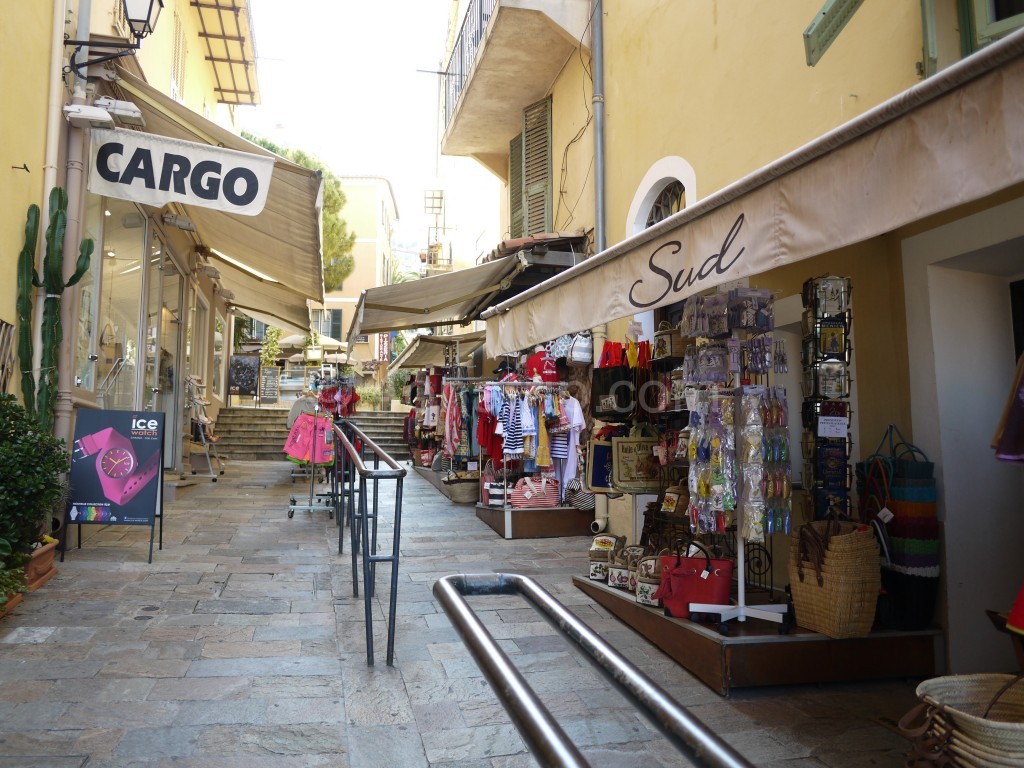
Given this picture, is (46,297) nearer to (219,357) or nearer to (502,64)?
(502,64)

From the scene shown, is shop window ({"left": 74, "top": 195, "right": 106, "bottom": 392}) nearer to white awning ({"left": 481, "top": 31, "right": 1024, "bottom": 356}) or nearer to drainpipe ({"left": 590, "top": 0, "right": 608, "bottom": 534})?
drainpipe ({"left": 590, "top": 0, "right": 608, "bottom": 534})

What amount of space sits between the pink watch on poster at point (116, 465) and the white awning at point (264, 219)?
2.83 m

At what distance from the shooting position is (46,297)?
243 inches

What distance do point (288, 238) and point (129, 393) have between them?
9.29 feet

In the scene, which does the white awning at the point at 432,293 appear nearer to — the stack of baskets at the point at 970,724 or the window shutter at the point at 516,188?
the window shutter at the point at 516,188

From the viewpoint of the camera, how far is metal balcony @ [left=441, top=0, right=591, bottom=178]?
973cm

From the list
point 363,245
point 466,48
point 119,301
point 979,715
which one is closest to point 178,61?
point 466,48

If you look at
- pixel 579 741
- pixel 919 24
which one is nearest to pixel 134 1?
pixel 919 24

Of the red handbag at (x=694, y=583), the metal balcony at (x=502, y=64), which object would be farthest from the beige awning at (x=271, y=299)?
the red handbag at (x=694, y=583)

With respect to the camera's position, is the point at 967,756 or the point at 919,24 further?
the point at 919,24

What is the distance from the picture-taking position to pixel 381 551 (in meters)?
7.61

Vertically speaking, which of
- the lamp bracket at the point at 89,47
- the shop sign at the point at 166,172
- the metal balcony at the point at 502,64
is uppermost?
the metal balcony at the point at 502,64

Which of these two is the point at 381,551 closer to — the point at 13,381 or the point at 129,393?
the point at 13,381

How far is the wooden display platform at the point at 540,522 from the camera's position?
865cm
